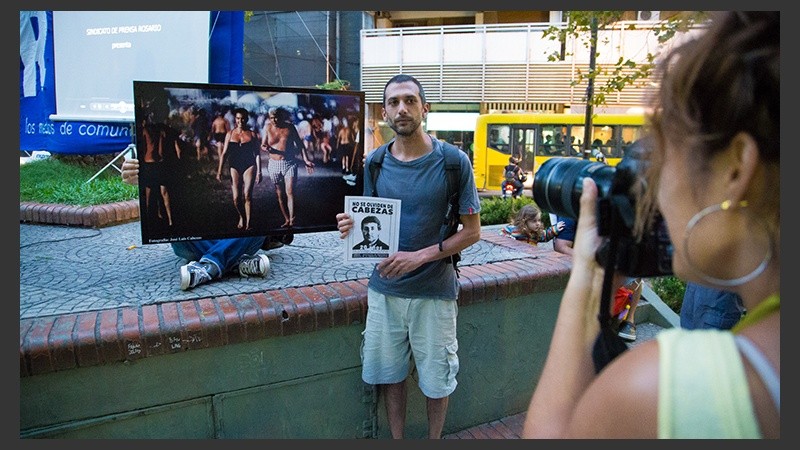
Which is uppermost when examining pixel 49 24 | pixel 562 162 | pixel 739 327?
pixel 49 24

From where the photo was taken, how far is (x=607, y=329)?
1.09 m

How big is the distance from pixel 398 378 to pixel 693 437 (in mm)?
2203

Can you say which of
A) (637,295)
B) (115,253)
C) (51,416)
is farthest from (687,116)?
(115,253)

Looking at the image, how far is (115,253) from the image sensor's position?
424 centimetres

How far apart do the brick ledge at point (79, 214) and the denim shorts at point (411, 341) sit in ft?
13.8

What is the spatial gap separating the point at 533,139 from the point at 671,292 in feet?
40.3

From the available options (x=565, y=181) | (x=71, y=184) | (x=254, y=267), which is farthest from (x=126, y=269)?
(x=71, y=184)

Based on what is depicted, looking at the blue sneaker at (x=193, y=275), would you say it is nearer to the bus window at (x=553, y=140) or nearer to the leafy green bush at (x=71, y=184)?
the leafy green bush at (x=71, y=184)

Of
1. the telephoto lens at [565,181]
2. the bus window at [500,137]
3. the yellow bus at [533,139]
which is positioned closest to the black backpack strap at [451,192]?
the telephoto lens at [565,181]

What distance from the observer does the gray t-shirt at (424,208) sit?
2654 millimetres

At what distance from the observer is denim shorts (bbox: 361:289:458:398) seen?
8.86ft

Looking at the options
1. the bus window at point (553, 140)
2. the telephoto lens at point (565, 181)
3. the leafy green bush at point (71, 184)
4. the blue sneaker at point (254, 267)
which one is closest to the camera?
the telephoto lens at point (565, 181)

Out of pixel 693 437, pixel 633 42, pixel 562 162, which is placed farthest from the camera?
pixel 633 42

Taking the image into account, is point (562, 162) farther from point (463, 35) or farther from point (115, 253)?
point (463, 35)
